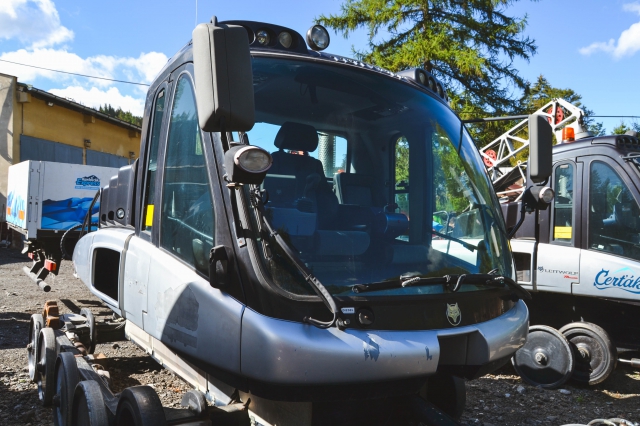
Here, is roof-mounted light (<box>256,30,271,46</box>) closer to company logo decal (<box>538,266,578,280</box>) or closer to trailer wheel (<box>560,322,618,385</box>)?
company logo decal (<box>538,266,578,280</box>)

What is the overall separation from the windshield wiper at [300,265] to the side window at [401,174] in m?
0.99

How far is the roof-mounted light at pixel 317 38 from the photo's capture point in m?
3.35

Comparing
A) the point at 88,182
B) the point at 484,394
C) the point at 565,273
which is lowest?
the point at 484,394

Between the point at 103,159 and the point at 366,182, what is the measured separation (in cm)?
2187

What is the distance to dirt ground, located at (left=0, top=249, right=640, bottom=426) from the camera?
4871 millimetres

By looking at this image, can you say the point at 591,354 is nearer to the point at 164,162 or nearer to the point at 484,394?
the point at 484,394

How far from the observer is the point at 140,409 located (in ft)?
8.41

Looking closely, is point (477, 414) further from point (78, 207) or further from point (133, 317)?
point (78, 207)

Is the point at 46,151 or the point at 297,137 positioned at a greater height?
the point at 46,151

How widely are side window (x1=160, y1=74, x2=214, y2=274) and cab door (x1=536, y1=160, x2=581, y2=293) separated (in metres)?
4.57

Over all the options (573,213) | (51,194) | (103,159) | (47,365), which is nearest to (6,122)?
(103,159)

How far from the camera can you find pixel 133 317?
3.42 metres

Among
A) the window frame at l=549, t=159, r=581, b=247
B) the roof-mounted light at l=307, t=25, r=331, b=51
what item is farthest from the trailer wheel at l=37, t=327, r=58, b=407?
the window frame at l=549, t=159, r=581, b=247

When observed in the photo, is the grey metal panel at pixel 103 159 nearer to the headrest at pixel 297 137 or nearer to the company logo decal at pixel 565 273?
the company logo decal at pixel 565 273
